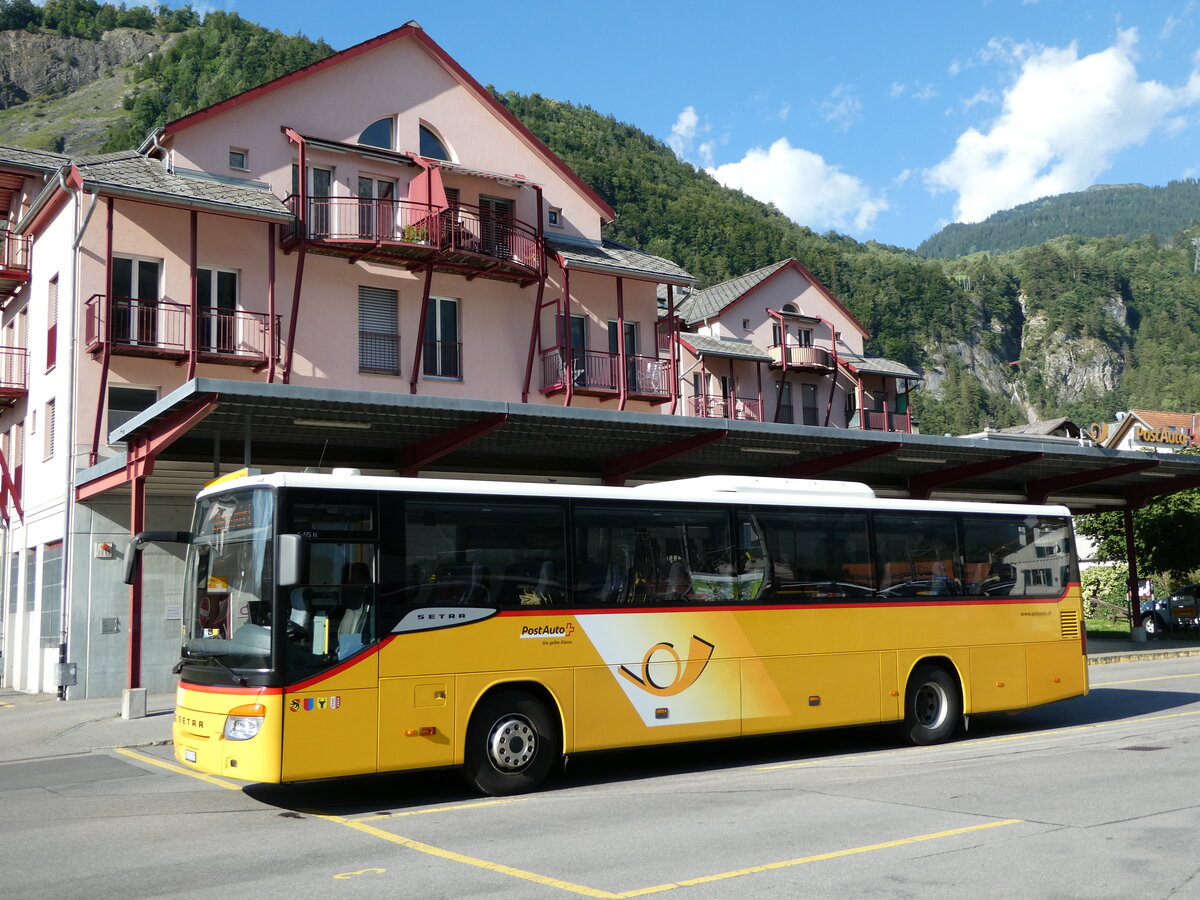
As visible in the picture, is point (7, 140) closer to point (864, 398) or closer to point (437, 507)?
point (864, 398)

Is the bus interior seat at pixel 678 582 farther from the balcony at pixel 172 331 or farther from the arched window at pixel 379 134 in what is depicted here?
the arched window at pixel 379 134

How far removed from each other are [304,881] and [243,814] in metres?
3.02

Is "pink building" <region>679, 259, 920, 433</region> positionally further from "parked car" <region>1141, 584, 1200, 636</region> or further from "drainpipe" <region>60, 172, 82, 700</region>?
"drainpipe" <region>60, 172, 82, 700</region>

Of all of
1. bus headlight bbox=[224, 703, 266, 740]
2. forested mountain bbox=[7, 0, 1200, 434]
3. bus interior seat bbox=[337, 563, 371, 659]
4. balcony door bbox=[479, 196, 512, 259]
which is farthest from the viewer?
forested mountain bbox=[7, 0, 1200, 434]

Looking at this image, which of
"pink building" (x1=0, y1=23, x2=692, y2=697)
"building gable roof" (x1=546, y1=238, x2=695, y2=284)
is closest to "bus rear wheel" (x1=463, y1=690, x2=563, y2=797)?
"pink building" (x1=0, y1=23, x2=692, y2=697)

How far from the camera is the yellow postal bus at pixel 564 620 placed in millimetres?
9852

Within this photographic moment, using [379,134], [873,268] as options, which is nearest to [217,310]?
[379,134]

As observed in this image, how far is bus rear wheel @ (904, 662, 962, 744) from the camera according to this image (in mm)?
14141

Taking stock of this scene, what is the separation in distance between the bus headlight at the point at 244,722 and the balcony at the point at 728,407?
35347 mm

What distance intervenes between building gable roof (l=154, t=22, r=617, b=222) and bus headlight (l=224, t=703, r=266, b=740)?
1968 cm

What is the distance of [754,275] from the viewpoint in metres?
50.7

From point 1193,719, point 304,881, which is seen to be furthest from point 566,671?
point 1193,719

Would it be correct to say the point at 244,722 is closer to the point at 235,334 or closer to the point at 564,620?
the point at 564,620

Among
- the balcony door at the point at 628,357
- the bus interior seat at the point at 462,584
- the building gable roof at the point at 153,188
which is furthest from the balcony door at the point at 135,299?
the bus interior seat at the point at 462,584
